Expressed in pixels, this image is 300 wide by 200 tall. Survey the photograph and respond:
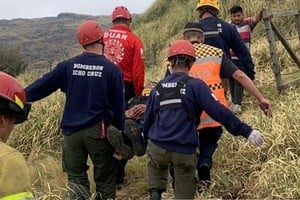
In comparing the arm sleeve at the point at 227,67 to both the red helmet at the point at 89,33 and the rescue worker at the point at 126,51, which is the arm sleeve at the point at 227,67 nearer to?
the red helmet at the point at 89,33

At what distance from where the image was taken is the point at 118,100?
5828 millimetres

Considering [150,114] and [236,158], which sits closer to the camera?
[150,114]

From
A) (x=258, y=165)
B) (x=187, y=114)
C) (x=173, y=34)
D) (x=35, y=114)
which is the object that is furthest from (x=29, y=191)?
(x=173, y=34)

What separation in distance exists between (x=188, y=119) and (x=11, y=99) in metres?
2.55

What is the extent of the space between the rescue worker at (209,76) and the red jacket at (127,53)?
1065 millimetres

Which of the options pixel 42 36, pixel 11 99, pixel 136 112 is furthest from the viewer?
pixel 42 36

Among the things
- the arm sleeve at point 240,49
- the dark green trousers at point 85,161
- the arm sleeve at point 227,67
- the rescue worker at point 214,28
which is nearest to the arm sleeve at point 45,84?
the dark green trousers at point 85,161

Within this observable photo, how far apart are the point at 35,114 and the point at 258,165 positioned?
4268 millimetres

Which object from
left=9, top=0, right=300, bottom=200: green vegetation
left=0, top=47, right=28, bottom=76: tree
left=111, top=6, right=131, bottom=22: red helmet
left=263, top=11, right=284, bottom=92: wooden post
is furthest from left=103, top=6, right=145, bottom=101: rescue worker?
left=0, top=47, right=28, bottom=76: tree

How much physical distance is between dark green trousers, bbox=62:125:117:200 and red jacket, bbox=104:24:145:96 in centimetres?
140

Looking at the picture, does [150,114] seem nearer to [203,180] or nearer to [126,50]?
[203,180]

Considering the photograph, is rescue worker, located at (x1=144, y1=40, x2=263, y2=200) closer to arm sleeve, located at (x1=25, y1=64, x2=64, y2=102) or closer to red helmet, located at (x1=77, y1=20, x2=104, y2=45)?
red helmet, located at (x1=77, y1=20, x2=104, y2=45)

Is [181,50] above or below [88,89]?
above

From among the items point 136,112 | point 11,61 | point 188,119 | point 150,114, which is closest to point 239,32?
point 136,112
